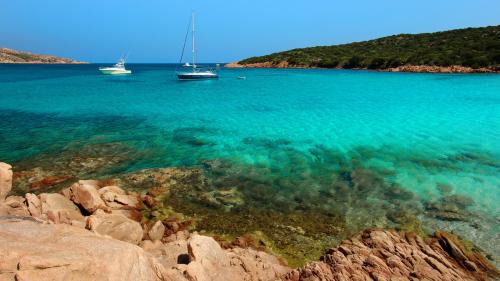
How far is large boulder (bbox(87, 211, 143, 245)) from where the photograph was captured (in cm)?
1015

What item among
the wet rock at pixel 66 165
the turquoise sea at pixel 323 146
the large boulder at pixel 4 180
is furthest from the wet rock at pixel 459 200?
the large boulder at pixel 4 180

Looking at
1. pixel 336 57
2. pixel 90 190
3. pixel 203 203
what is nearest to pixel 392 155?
pixel 203 203

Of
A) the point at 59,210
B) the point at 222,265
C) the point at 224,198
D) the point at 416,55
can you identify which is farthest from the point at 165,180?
the point at 416,55

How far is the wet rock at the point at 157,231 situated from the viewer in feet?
35.7

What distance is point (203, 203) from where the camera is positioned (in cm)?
1344

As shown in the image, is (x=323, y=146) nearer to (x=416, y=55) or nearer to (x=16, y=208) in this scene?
(x=16, y=208)

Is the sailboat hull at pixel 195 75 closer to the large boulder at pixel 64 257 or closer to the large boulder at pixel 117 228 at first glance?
the large boulder at pixel 117 228

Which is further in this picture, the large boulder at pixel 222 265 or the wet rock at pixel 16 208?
the wet rock at pixel 16 208

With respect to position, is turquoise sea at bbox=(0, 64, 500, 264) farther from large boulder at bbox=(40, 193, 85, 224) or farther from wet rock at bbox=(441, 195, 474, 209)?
large boulder at bbox=(40, 193, 85, 224)

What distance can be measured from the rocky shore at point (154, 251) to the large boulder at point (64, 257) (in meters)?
0.01

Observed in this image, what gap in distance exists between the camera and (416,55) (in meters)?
88.4

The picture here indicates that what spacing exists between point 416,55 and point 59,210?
310 feet

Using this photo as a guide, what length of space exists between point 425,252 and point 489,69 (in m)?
75.7

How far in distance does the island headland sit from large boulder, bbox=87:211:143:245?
78658 mm
